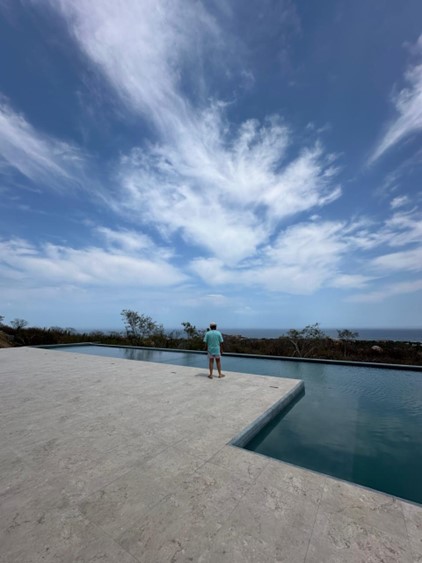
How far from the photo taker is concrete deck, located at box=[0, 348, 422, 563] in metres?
1.42

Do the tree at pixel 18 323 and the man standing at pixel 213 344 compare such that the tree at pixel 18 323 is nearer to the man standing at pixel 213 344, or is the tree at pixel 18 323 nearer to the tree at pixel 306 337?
the man standing at pixel 213 344

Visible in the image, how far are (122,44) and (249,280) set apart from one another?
16.0 metres

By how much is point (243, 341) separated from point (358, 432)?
9380 millimetres

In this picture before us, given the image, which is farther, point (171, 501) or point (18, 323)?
point (18, 323)

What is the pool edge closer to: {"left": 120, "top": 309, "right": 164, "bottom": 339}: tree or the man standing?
the man standing

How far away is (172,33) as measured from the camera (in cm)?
625

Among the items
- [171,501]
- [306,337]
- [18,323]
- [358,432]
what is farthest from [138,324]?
[171,501]

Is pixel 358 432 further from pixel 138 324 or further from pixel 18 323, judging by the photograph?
pixel 18 323

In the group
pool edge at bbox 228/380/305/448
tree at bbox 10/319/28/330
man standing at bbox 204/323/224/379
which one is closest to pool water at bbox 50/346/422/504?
pool edge at bbox 228/380/305/448

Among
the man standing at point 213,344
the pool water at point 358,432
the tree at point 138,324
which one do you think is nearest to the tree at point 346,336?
the pool water at point 358,432

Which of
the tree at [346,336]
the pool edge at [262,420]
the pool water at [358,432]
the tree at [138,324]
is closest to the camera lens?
the pool water at [358,432]

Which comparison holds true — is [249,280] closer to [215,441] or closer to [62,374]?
[62,374]

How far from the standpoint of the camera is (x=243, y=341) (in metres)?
12.6

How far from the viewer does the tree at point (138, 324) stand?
1512 cm
